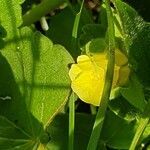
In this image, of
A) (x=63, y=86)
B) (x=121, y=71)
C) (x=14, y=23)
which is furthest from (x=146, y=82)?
(x=14, y=23)

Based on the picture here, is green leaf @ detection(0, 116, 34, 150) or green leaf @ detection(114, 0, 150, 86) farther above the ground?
green leaf @ detection(114, 0, 150, 86)

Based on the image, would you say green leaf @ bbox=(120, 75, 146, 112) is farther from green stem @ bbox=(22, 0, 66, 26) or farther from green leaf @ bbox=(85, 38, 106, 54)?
green stem @ bbox=(22, 0, 66, 26)

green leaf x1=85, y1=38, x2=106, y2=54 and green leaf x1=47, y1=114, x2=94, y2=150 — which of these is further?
green leaf x1=47, y1=114, x2=94, y2=150

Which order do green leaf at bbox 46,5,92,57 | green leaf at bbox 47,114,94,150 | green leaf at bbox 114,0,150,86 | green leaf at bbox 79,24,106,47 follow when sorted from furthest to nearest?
green leaf at bbox 46,5,92,57
green leaf at bbox 47,114,94,150
green leaf at bbox 79,24,106,47
green leaf at bbox 114,0,150,86

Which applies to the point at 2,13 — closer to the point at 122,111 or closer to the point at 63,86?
the point at 63,86

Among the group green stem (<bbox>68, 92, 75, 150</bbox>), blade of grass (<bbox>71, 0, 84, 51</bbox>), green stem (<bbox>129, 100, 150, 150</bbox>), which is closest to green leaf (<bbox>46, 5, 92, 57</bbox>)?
blade of grass (<bbox>71, 0, 84, 51</bbox>)

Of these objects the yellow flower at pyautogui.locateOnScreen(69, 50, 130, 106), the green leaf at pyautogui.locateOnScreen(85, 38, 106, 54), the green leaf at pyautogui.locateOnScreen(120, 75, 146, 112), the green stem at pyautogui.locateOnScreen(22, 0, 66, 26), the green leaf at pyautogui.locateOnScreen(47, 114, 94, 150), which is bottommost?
the green leaf at pyautogui.locateOnScreen(47, 114, 94, 150)

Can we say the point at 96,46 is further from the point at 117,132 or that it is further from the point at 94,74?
the point at 117,132

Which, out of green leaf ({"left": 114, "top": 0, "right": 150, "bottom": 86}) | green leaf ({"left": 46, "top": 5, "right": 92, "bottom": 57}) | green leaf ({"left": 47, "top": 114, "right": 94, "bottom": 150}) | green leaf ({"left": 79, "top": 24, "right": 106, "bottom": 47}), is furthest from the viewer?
green leaf ({"left": 46, "top": 5, "right": 92, "bottom": 57})
